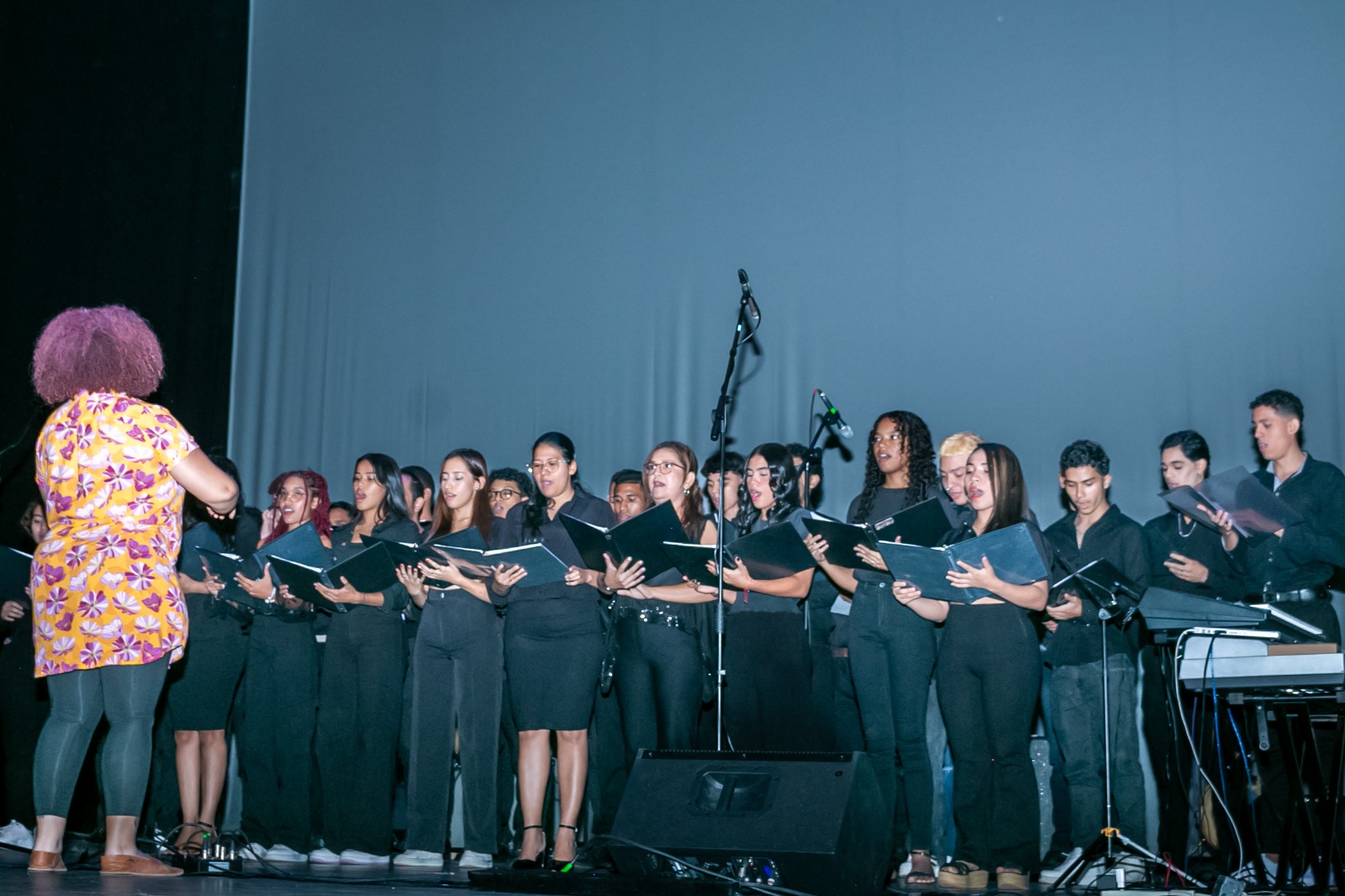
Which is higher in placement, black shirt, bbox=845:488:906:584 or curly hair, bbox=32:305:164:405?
curly hair, bbox=32:305:164:405

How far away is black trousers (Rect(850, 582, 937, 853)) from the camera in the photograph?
4.05 meters

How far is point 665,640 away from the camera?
165 inches

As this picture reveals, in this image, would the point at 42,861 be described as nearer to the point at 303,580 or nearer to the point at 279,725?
the point at 303,580

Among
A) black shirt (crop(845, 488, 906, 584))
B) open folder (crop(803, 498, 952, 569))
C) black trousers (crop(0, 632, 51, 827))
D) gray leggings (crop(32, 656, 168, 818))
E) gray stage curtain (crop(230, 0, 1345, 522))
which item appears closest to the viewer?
gray leggings (crop(32, 656, 168, 818))

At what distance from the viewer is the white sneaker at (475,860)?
4.34 metres

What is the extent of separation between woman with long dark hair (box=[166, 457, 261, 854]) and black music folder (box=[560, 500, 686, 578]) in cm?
152

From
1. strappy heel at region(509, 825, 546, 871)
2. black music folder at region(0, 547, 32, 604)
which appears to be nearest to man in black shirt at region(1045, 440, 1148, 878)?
strappy heel at region(509, 825, 546, 871)

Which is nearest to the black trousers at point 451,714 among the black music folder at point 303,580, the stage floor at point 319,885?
the black music folder at point 303,580

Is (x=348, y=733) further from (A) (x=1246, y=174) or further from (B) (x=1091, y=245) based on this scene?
(A) (x=1246, y=174)

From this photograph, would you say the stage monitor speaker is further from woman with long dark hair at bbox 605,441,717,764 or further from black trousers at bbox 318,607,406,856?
black trousers at bbox 318,607,406,856

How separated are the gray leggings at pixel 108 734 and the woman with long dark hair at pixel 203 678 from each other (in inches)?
61.4

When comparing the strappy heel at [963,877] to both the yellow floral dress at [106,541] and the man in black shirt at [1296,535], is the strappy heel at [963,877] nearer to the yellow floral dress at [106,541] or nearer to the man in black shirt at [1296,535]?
the man in black shirt at [1296,535]

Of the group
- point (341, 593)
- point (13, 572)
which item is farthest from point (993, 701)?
point (13, 572)

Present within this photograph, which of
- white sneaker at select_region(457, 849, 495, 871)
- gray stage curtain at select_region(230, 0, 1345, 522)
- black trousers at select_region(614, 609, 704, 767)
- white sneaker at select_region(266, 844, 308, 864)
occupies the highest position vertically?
gray stage curtain at select_region(230, 0, 1345, 522)
